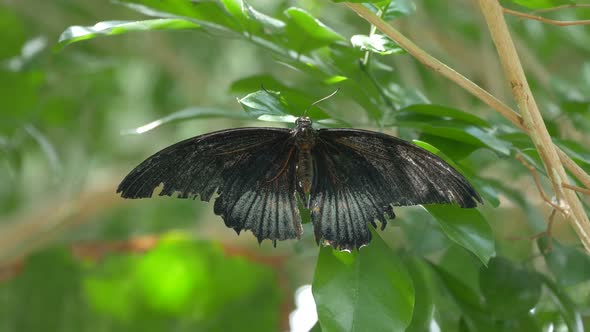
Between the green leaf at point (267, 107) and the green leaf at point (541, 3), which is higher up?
the green leaf at point (541, 3)

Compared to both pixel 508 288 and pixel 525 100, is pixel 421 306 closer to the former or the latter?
pixel 508 288

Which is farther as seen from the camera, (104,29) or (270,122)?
(270,122)

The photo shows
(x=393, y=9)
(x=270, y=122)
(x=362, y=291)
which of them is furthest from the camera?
(x=270, y=122)

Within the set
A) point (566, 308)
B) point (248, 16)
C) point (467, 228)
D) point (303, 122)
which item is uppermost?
point (248, 16)

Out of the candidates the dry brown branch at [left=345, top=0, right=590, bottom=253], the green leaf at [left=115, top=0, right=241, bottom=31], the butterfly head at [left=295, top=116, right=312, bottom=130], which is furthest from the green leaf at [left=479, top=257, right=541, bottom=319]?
the green leaf at [left=115, top=0, right=241, bottom=31]

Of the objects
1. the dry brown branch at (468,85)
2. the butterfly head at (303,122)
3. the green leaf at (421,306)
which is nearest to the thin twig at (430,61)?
the dry brown branch at (468,85)

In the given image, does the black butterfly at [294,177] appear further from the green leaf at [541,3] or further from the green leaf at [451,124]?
the green leaf at [541,3]

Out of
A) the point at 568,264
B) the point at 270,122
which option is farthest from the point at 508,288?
the point at 270,122
